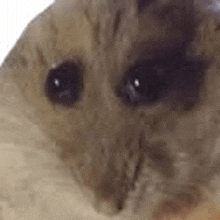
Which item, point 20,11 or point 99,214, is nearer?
point 99,214

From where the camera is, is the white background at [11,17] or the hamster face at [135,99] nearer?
the hamster face at [135,99]

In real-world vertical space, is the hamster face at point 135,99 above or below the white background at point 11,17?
below

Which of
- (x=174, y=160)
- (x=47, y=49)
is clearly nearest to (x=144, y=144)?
(x=174, y=160)

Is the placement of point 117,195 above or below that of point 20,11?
below

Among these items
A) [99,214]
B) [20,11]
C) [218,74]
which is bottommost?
[99,214]

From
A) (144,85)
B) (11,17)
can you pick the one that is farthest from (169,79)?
(11,17)

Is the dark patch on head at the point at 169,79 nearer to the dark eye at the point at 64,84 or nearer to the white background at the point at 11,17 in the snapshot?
the dark eye at the point at 64,84

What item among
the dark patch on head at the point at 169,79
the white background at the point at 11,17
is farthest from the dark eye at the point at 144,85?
the white background at the point at 11,17

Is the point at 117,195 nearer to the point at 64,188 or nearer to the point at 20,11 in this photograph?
the point at 64,188
